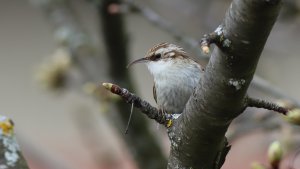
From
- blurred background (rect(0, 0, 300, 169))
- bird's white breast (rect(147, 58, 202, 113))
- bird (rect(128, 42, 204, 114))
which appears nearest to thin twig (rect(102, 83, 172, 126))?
blurred background (rect(0, 0, 300, 169))

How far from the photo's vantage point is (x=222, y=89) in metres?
1.79

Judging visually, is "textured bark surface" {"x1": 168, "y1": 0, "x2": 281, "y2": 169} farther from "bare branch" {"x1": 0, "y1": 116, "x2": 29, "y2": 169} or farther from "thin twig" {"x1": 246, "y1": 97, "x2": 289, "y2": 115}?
"bare branch" {"x1": 0, "y1": 116, "x2": 29, "y2": 169}

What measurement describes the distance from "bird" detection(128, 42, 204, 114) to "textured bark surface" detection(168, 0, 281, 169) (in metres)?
0.97

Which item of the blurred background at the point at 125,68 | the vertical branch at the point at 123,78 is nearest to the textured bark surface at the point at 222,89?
the blurred background at the point at 125,68

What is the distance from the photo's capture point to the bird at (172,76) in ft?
10.5

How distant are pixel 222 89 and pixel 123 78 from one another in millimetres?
2704

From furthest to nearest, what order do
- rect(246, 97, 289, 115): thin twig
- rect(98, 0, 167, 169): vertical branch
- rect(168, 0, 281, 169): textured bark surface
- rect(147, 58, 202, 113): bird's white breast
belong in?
rect(98, 0, 167, 169): vertical branch
rect(147, 58, 202, 113): bird's white breast
rect(246, 97, 289, 115): thin twig
rect(168, 0, 281, 169): textured bark surface

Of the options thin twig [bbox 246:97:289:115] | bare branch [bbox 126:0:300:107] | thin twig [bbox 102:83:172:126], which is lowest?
thin twig [bbox 102:83:172:126]

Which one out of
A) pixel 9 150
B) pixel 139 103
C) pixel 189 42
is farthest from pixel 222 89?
pixel 189 42

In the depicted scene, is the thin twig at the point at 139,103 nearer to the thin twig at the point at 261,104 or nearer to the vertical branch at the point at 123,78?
the thin twig at the point at 261,104

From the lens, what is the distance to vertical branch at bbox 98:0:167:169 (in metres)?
4.18

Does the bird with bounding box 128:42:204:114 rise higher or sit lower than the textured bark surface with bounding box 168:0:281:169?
higher

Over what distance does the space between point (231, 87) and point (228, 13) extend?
23cm

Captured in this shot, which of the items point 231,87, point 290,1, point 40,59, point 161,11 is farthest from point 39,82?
point 40,59
